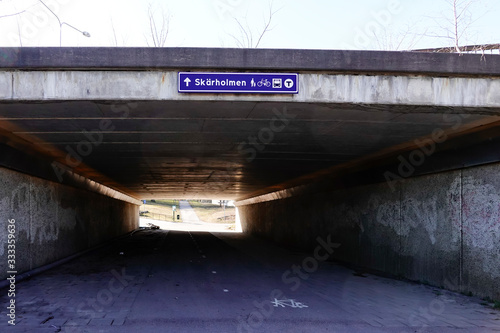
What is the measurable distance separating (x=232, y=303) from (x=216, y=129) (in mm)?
3802

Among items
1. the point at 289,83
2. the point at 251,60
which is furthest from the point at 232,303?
the point at 251,60

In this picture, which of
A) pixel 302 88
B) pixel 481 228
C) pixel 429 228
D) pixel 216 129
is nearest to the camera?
pixel 302 88

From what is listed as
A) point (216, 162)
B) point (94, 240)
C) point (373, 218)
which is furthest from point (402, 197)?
point (94, 240)

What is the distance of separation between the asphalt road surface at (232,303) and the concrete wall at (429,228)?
1.89 ft

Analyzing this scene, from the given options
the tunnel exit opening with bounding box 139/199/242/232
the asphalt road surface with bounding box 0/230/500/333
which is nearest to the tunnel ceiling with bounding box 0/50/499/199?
the asphalt road surface with bounding box 0/230/500/333

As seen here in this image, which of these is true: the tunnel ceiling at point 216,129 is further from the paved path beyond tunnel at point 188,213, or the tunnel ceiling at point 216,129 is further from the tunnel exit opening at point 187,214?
the paved path beyond tunnel at point 188,213

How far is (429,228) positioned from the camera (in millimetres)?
10852

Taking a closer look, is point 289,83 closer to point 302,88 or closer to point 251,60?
point 302,88

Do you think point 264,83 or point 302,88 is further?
point 302,88

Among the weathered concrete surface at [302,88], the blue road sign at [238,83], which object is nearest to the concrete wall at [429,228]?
the weathered concrete surface at [302,88]

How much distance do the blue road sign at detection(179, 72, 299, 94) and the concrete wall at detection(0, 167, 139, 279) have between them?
5993mm

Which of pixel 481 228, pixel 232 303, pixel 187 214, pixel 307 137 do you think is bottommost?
pixel 187 214

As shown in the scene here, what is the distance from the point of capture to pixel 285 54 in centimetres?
750

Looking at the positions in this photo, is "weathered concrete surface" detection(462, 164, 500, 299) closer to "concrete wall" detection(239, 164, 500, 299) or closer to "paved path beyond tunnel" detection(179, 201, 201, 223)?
"concrete wall" detection(239, 164, 500, 299)
